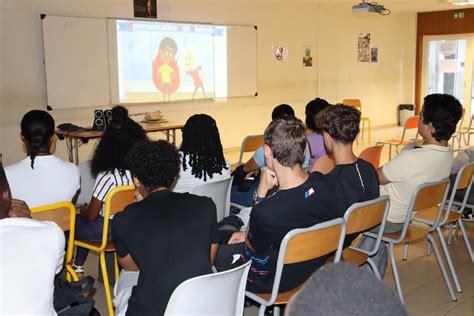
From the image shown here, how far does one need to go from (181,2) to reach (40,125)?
17.4 feet

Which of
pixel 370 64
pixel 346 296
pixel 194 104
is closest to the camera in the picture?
pixel 346 296

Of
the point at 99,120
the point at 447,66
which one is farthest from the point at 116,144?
the point at 447,66

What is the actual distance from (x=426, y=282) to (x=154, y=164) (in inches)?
91.7

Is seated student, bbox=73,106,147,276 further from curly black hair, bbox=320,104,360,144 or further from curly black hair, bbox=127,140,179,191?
curly black hair, bbox=320,104,360,144

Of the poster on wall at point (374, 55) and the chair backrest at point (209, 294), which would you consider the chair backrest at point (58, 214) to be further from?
the poster on wall at point (374, 55)

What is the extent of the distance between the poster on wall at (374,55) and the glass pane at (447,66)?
5.37ft

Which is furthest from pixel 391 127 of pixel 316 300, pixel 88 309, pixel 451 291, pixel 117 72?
pixel 316 300

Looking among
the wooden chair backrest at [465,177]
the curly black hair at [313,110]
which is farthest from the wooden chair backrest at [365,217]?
the curly black hair at [313,110]

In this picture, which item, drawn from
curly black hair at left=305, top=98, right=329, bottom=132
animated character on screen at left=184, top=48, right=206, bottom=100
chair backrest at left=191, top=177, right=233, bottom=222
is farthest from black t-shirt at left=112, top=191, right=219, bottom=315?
animated character on screen at left=184, top=48, right=206, bottom=100

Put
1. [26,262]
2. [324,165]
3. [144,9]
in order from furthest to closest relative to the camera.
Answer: [144,9], [324,165], [26,262]

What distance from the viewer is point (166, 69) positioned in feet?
25.9

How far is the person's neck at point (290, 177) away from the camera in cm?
228

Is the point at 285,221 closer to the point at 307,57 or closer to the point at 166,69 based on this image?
the point at 166,69

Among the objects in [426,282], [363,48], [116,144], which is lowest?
[426,282]
